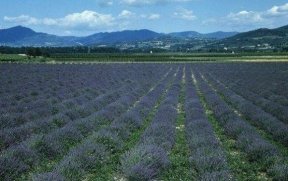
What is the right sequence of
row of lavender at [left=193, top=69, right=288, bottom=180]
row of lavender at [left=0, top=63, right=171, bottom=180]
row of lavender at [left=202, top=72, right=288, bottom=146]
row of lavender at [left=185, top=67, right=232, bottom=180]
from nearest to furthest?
row of lavender at [left=185, top=67, right=232, bottom=180]
row of lavender at [left=0, top=63, right=171, bottom=180]
row of lavender at [left=193, top=69, right=288, bottom=180]
row of lavender at [left=202, top=72, right=288, bottom=146]

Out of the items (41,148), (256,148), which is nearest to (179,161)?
(256,148)

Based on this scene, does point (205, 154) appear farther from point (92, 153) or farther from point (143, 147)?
point (92, 153)

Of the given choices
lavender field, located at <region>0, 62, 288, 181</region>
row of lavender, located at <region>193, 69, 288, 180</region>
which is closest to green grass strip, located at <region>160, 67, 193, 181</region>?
lavender field, located at <region>0, 62, 288, 181</region>

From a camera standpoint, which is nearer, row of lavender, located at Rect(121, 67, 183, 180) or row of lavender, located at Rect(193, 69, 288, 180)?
row of lavender, located at Rect(121, 67, 183, 180)

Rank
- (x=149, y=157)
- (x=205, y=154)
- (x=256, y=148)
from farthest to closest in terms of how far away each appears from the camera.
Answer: (x=256, y=148) < (x=205, y=154) < (x=149, y=157)

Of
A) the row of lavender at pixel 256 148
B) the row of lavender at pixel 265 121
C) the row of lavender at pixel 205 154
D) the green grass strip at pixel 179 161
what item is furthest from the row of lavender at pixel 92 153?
the row of lavender at pixel 265 121

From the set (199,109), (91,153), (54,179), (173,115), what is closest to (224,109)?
(199,109)

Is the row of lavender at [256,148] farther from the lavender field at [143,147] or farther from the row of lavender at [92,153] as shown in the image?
the row of lavender at [92,153]

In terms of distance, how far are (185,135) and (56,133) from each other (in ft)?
13.6

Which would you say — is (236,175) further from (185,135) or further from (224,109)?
(224,109)

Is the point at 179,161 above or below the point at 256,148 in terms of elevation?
below

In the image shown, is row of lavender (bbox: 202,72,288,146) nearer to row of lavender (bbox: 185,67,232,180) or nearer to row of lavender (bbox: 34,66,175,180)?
row of lavender (bbox: 185,67,232,180)

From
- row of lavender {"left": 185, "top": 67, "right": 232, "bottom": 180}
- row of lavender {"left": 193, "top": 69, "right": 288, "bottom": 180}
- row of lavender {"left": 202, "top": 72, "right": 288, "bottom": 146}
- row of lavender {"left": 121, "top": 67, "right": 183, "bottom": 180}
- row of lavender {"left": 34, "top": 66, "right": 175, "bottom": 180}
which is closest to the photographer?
row of lavender {"left": 185, "top": 67, "right": 232, "bottom": 180}

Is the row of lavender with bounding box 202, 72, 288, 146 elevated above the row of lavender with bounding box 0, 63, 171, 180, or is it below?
below
